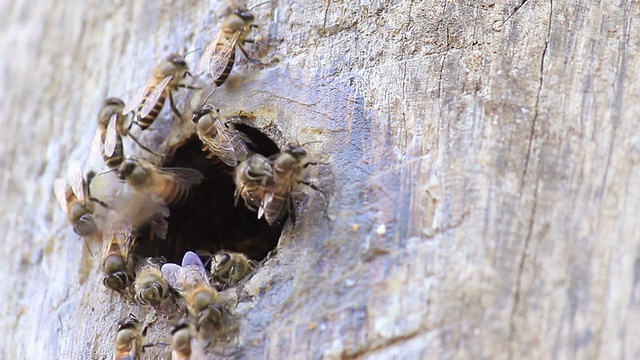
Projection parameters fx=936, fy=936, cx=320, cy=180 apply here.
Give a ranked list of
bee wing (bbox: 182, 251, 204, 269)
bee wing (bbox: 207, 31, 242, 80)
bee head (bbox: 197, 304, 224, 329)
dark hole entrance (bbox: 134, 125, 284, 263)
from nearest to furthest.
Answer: bee head (bbox: 197, 304, 224, 329) < bee wing (bbox: 182, 251, 204, 269) < bee wing (bbox: 207, 31, 242, 80) < dark hole entrance (bbox: 134, 125, 284, 263)

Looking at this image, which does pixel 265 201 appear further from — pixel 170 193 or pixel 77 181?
pixel 77 181

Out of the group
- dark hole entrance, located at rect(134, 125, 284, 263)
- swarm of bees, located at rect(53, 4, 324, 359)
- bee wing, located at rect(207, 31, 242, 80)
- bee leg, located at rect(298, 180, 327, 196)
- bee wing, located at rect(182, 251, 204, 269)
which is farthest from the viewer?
dark hole entrance, located at rect(134, 125, 284, 263)

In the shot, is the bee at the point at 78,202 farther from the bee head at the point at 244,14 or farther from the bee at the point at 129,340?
the bee head at the point at 244,14

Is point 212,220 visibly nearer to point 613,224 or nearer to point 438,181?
point 438,181

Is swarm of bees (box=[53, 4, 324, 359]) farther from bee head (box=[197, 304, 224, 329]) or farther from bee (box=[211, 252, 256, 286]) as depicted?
bee head (box=[197, 304, 224, 329])

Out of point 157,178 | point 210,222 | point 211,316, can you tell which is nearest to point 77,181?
point 157,178

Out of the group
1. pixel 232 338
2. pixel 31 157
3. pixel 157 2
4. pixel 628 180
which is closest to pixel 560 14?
pixel 628 180

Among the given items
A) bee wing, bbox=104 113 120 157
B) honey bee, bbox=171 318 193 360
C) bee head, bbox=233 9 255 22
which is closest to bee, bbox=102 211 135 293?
bee wing, bbox=104 113 120 157
